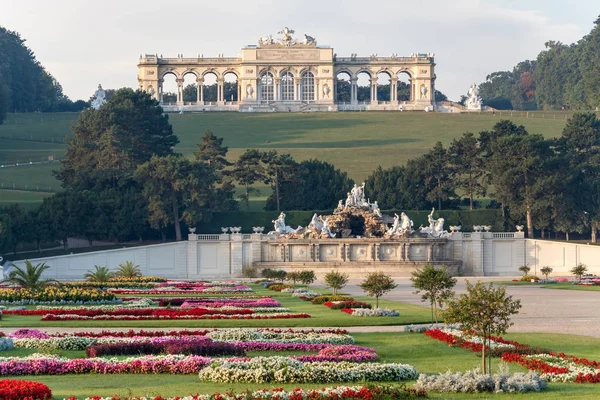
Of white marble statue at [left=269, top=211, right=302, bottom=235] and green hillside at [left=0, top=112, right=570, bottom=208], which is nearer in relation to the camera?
white marble statue at [left=269, top=211, right=302, bottom=235]

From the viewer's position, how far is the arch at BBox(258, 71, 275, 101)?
134125 mm

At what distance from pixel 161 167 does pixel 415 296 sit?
28973 mm

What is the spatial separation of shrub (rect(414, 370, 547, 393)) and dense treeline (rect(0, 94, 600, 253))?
4921 centimetres

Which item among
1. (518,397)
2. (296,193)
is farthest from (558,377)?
(296,193)

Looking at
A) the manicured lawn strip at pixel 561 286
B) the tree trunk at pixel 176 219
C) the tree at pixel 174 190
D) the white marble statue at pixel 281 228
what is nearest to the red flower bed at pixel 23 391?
the manicured lawn strip at pixel 561 286

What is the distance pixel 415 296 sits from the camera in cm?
4694

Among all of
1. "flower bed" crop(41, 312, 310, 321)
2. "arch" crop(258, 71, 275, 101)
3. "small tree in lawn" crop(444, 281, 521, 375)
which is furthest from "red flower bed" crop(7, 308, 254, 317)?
"arch" crop(258, 71, 275, 101)

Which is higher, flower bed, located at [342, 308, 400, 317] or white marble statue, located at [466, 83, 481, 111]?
white marble statue, located at [466, 83, 481, 111]

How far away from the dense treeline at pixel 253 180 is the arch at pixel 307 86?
5024 centimetres

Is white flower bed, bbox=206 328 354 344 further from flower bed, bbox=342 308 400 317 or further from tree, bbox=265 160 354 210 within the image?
tree, bbox=265 160 354 210

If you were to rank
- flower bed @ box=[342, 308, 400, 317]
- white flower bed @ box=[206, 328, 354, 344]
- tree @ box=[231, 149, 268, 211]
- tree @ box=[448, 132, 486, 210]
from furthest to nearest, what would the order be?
tree @ box=[231, 149, 268, 211]
tree @ box=[448, 132, 486, 210]
flower bed @ box=[342, 308, 400, 317]
white flower bed @ box=[206, 328, 354, 344]

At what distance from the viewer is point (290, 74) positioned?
134 meters

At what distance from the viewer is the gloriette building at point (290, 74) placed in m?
131

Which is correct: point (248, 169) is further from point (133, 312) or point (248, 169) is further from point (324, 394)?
point (324, 394)
